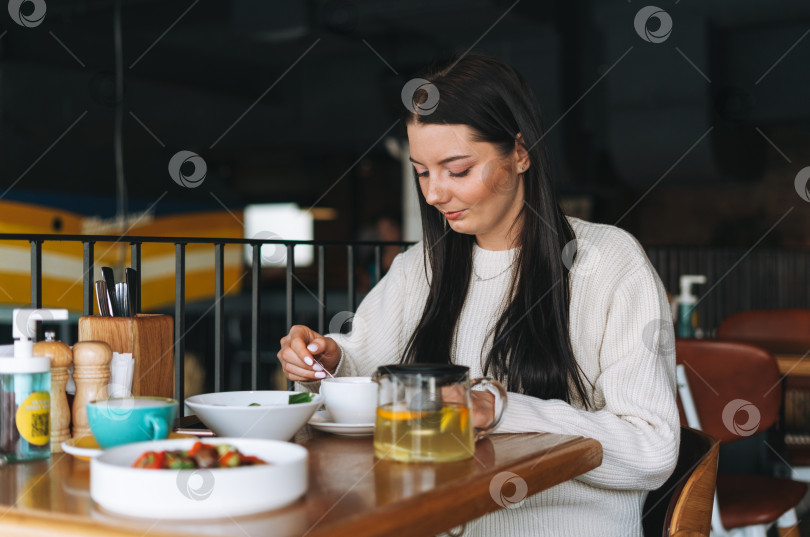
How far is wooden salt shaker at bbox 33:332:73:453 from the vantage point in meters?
1.04

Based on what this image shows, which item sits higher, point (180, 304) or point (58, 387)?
point (180, 304)

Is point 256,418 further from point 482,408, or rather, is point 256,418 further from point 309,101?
point 309,101

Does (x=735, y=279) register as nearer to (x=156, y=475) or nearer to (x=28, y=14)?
(x=28, y=14)

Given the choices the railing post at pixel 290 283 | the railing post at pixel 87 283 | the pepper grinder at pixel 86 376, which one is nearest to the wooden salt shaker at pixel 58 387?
the pepper grinder at pixel 86 376

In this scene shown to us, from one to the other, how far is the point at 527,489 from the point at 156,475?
426 millimetres

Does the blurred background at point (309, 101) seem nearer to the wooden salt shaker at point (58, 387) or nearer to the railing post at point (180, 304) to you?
the railing post at point (180, 304)

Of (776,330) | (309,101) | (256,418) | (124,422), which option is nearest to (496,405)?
(256,418)

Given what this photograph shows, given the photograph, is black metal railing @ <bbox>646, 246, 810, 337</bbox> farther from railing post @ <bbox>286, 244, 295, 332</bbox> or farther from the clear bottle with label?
the clear bottle with label

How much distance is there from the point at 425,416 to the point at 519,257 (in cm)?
61

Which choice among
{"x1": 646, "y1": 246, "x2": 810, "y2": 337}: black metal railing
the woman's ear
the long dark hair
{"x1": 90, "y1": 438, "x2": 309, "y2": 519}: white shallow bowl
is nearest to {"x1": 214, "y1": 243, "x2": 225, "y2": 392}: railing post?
the long dark hair

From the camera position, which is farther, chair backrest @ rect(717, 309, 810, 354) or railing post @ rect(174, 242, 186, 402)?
chair backrest @ rect(717, 309, 810, 354)

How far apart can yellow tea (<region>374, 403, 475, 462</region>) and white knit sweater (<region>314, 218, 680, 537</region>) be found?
0.20 meters

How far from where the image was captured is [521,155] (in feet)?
4.91

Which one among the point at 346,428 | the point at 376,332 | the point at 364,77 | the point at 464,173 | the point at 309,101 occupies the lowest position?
the point at 346,428
